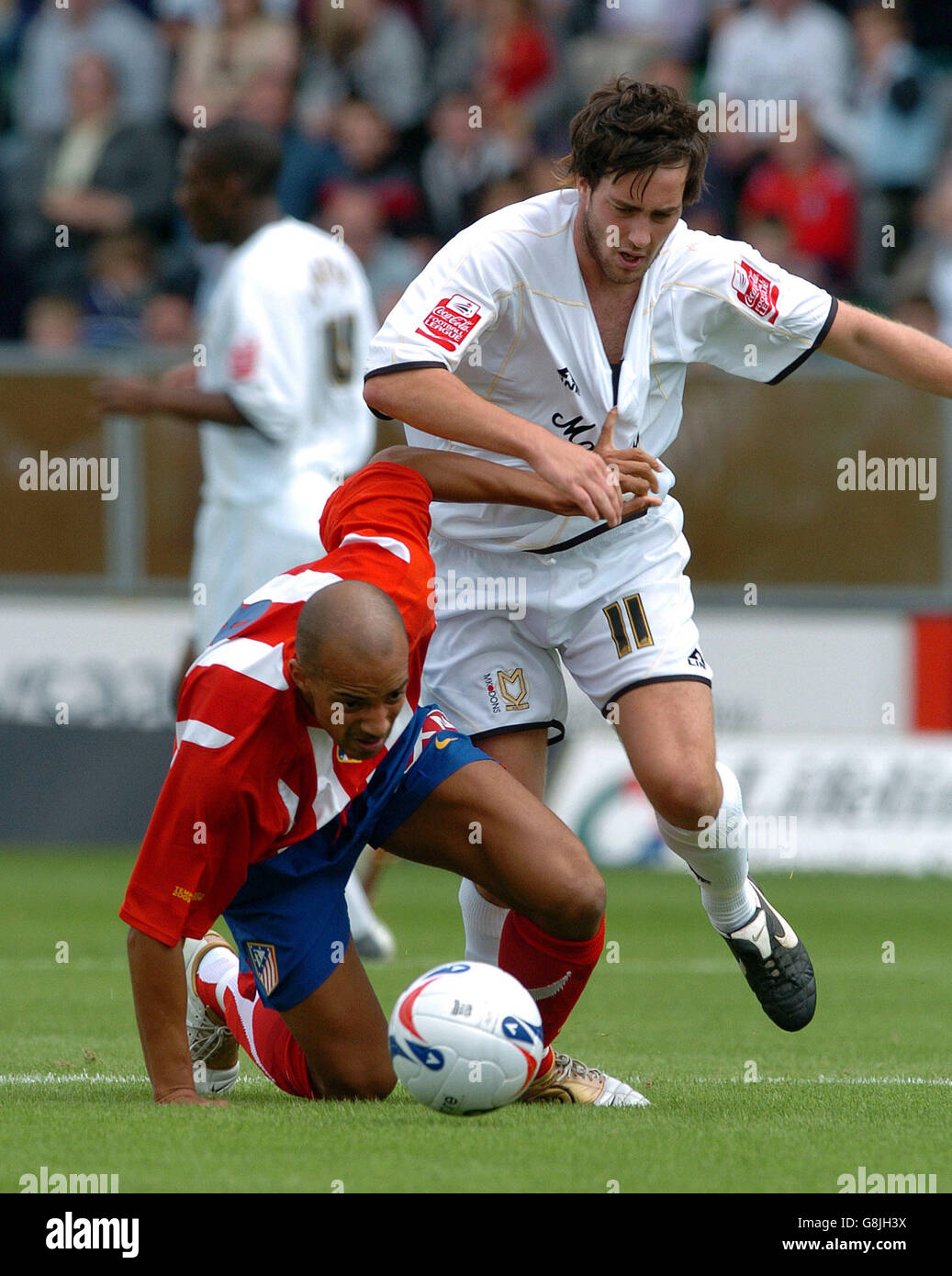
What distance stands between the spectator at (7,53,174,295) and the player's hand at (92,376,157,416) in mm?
6330

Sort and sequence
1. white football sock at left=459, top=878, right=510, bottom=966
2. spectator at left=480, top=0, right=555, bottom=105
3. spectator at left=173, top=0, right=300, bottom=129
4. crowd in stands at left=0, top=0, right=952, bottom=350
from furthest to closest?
spectator at left=480, top=0, right=555, bottom=105 < spectator at left=173, top=0, right=300, bottom=129 < crowd in stands at left=0, top=0, right=952, bottom=350 < white football sock at left=459, top=878, right=510, bottom=966

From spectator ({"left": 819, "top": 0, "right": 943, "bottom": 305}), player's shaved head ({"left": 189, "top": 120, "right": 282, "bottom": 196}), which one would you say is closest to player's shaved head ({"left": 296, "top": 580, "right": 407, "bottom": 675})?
player's shaved head ({"left": 189, "top": 120, "right": 282, "bottom": 196})

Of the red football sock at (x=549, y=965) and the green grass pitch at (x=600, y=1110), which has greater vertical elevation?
the red football sock at (x=549, y=965)

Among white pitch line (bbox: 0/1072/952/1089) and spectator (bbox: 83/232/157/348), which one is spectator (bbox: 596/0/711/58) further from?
white pitch line (bbox: 0/1072/952/1089)

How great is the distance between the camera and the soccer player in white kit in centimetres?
488

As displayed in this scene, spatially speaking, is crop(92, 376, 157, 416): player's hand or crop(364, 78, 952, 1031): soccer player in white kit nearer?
crop(364, 78, 952, 1031): soccer player in white kit

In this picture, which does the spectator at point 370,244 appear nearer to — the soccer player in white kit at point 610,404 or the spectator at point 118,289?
the spectator at point 118,289

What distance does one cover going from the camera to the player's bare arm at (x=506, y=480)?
4.82 m

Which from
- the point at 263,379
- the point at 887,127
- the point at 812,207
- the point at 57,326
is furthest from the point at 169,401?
the point at 887,127

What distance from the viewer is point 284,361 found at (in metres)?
7.64

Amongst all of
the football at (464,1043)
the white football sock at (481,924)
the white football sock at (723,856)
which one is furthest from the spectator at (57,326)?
the football at (464,1043)

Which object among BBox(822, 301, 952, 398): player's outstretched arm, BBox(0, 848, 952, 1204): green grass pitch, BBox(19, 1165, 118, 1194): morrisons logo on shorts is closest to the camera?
BBox(19, 1165, 118, 1194): morrisons logo on shorts
